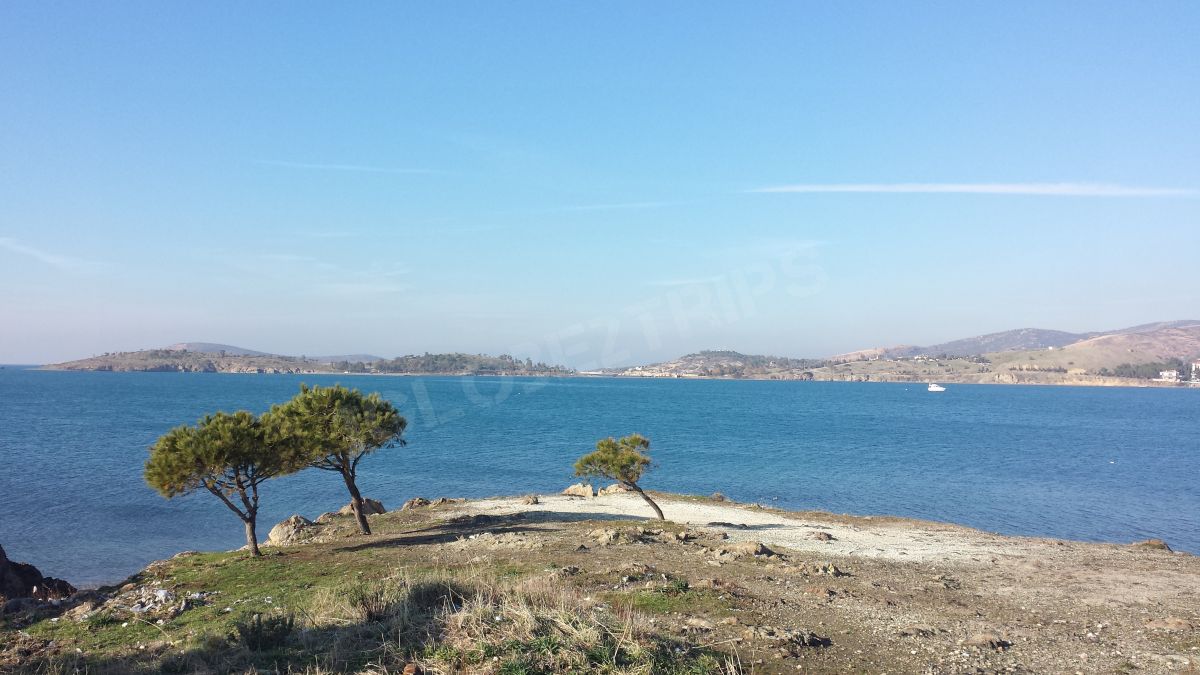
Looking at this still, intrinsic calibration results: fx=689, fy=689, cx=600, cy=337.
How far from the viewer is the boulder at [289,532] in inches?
1139

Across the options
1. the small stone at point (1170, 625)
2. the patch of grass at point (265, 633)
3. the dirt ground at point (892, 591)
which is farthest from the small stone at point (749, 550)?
the patch of grass at point (265, 633)

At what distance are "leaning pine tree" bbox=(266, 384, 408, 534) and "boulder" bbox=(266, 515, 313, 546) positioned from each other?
3.40 metres

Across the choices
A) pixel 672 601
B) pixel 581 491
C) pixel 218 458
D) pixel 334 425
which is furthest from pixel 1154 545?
pixel 218 458

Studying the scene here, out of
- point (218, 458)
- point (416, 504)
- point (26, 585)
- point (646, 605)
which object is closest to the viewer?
point (646, 605)

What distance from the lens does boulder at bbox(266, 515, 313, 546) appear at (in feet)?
94.9

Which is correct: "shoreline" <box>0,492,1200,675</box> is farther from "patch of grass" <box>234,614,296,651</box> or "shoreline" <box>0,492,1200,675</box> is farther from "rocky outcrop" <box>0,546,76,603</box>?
"rocky outcrop" <box>0,546,76,603</box>

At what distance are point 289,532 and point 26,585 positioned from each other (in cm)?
945

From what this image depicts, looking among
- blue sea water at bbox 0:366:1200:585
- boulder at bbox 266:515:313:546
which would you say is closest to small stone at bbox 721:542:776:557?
boulder at bbox 266:515:313:546

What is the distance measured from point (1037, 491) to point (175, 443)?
55.3 m

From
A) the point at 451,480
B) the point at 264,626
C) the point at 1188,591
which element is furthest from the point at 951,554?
the point at 451,480

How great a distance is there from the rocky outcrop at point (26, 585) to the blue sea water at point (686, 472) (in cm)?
559

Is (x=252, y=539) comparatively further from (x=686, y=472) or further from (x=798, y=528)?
(x=686, y=472)

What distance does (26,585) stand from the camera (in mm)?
21078

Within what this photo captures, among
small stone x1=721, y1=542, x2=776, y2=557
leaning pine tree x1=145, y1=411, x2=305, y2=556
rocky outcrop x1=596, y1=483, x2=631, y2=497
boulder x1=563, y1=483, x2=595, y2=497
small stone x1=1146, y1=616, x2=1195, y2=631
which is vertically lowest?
rocky outcrop x1=596, y1=483, x2=631, y2=497
